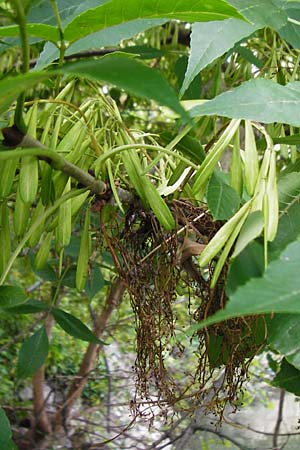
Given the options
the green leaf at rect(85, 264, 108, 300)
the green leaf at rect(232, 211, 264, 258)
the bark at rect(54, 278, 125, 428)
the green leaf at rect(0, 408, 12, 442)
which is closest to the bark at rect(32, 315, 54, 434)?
the bark at rect(54, 278, 125, 428)

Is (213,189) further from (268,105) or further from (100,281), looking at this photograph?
(100,281)

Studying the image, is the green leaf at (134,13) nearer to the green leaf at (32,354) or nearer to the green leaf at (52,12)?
the green leaf at (52,12)

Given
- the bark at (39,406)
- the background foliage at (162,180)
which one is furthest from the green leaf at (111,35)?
the bark at (39,406)

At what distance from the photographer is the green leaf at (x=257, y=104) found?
0.40 meters

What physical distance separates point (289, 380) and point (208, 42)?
348 mm

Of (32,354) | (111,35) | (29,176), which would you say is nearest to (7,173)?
(29,176)

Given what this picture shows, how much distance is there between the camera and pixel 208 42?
45cm

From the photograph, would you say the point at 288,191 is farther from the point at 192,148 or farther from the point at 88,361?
the point at 88,361

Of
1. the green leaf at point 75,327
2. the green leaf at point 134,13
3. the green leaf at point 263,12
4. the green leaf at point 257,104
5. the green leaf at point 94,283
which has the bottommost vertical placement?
the green leaf at point 75,327

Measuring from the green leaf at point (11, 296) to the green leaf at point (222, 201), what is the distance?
0.17 metres

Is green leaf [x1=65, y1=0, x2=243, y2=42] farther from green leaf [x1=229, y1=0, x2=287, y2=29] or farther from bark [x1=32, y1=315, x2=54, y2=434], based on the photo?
bark [x1=32, y1=315, x2=54, y2=434]

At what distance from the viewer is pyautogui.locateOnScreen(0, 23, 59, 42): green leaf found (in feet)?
1.32

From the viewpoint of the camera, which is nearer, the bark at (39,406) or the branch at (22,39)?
the branch at (22,39)

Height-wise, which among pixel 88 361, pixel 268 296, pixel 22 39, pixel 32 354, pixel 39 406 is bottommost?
pixel 39 406
